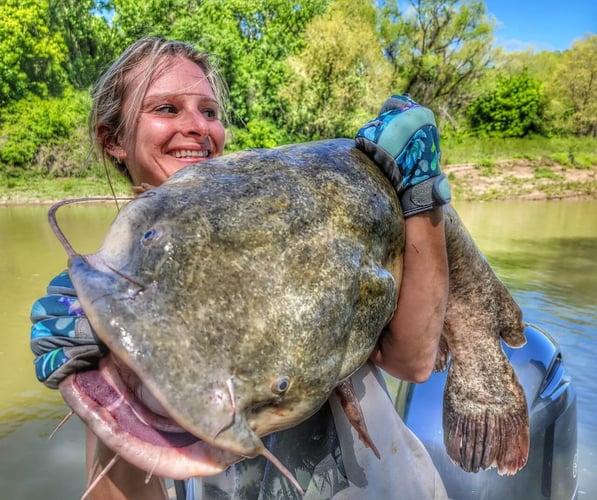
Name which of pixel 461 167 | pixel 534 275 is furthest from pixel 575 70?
pixel 534 275

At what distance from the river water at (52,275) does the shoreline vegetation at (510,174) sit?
3915mm

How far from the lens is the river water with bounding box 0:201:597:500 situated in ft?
13.4

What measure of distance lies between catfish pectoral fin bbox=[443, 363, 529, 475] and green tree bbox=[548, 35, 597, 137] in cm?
3752

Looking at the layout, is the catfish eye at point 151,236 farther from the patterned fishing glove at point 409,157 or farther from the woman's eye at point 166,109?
the woman's eye at point 166,109

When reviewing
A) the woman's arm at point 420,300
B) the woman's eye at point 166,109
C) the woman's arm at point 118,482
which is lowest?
the woman's arm at point 118,482

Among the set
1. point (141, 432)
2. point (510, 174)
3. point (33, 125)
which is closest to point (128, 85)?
point (141, 432)

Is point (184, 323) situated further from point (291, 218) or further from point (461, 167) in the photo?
point (461, 167)

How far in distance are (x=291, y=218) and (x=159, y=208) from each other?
279 mm

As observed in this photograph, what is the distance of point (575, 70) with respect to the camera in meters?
35.9

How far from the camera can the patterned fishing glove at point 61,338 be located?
1.12 meters

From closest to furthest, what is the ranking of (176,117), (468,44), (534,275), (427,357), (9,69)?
(427,357) < (176,117) < (534,275) < (9,69) < (468,44)

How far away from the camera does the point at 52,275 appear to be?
9109 millimetres

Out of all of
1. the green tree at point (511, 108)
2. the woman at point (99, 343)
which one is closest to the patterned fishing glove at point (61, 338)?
the woman at point (99, 343)

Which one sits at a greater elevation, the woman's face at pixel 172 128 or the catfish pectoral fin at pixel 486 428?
the woman's face at pixel 172 128
